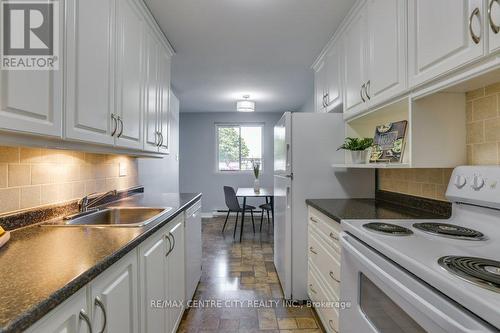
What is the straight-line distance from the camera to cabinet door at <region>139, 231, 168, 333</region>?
1186 millimetres

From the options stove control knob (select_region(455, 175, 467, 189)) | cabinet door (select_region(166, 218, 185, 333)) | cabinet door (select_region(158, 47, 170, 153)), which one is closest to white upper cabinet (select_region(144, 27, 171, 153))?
cabinet door (select_region(158, 47, 170, 153))

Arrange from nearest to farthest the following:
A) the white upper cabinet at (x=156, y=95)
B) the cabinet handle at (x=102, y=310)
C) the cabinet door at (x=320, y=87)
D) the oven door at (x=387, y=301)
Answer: the oven door at (x=387, y=301)
the cabinet handle at (x=102, y=310)
the white upper cabinet at (x=156, y=95)
the cabinet door at (x=320, y=87)

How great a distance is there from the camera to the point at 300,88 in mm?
4090

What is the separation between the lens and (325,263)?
177 cm

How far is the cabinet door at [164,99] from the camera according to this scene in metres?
2.38

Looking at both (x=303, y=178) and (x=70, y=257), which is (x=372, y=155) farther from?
(x=70, y=257)

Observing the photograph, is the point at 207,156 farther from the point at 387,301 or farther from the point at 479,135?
the point at 387,301

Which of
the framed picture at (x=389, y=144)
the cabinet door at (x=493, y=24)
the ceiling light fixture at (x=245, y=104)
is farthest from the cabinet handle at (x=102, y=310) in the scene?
the ceiling light fixture at (x=245, y=104)

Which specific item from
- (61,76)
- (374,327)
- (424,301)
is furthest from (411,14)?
(61,76)

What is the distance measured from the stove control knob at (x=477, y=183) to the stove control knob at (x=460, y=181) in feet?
0.16

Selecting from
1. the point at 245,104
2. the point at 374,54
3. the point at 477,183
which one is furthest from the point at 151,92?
the point at 245,104

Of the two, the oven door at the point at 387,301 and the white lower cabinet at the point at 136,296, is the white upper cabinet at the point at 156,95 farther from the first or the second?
Result: the oven door at the point at 387,301

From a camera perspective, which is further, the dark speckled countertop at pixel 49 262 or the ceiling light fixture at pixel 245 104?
the ceiling light fixture at pixel 245 104

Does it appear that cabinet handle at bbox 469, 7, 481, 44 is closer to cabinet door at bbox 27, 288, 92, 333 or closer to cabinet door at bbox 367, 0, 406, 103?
cabinet door at bbox 367, 0, 406, 103
